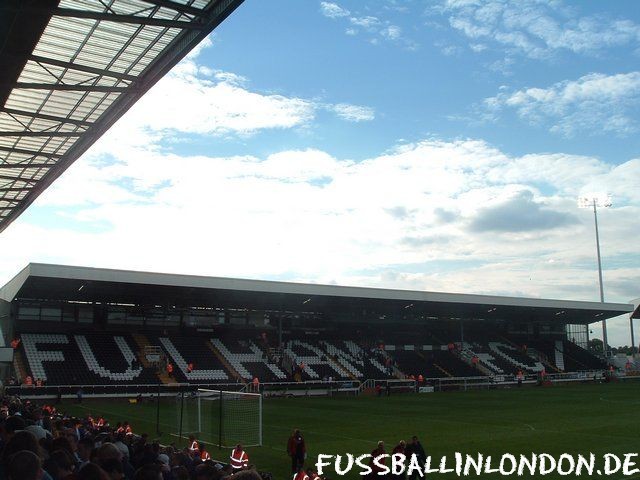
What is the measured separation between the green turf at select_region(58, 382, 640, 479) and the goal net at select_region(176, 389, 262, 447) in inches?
25.2

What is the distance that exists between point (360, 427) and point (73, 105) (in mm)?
16938

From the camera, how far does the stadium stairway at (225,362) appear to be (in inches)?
1788

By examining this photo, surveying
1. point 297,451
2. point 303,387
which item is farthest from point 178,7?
point 303,387

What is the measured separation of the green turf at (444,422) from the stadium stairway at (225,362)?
491 centimetres

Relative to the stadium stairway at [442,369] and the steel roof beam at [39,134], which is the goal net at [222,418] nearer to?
the steel roof beam at [39,134]

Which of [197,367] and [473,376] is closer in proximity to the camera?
[197,367]

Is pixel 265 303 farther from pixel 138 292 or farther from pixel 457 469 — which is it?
pixel 457 469

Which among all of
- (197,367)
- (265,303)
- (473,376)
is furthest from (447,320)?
(197,367)

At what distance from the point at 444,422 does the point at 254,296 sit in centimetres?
2442

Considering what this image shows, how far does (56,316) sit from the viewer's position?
4631 centimetres

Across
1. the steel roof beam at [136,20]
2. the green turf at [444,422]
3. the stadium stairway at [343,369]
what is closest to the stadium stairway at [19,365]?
the green turf at [444,422]

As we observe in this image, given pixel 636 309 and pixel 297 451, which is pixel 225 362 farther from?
pixel 636 309

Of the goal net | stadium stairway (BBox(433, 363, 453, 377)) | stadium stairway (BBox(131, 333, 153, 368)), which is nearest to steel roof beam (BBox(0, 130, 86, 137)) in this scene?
the goal net

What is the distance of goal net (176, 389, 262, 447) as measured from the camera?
2180 cm
